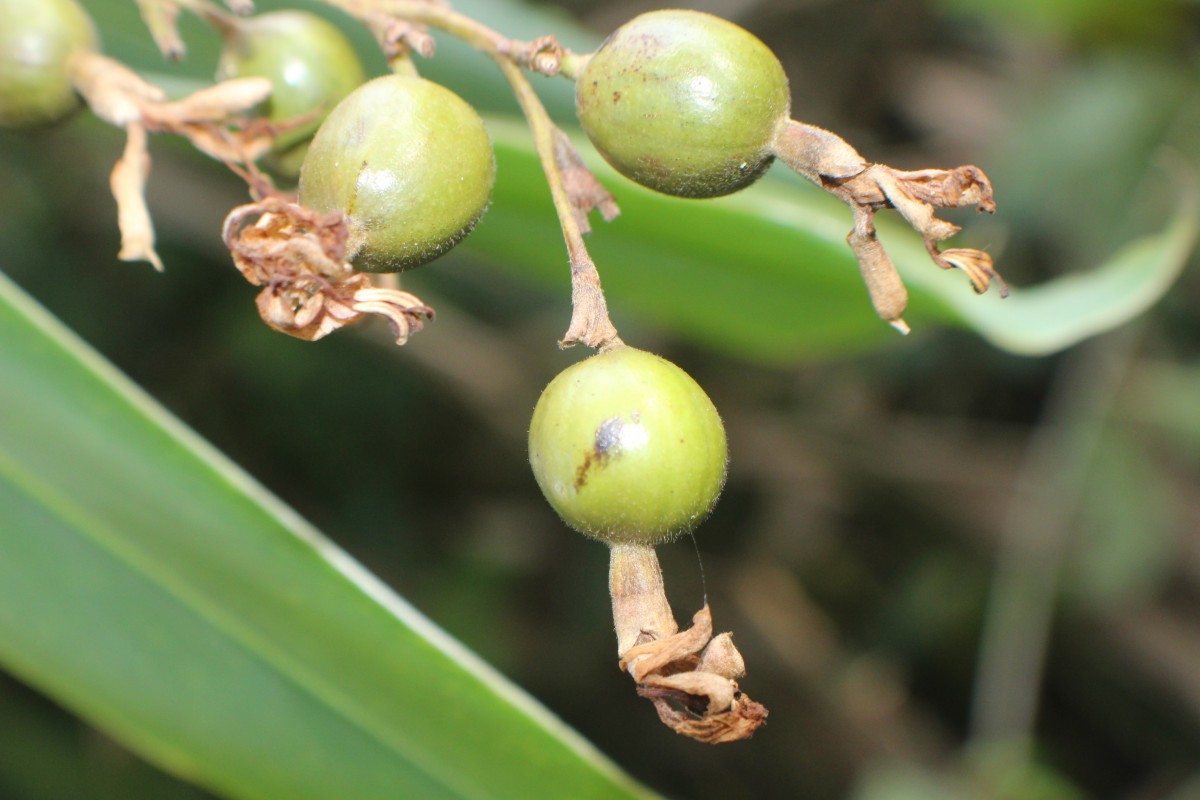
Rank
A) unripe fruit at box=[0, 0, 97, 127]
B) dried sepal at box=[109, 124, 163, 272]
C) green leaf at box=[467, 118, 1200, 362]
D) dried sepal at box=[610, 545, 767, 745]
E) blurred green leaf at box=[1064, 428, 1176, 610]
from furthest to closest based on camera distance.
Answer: blurred green leaf at box=[1064, 428, 1176, 610] → green leaf at box=[467, 118, 1200, 362] → unripe fruit at box=[0, 0, 97, 127] → dried sepal at box=[109, 124, 163, 272] → dried sepal at box=[610, 545, 767, 745]

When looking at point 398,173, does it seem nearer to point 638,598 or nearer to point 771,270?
point 638,598

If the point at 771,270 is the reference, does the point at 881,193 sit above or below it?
above

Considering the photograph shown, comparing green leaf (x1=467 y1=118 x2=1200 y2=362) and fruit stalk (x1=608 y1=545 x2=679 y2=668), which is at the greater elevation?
fruit stalk (x1=608 y1=545 x2=679 y2=668)

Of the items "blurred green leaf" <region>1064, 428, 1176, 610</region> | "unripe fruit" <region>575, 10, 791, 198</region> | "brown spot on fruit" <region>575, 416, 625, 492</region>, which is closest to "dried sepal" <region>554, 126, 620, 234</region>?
"unripe fruit" <region>575, 10, 791, 198</region>

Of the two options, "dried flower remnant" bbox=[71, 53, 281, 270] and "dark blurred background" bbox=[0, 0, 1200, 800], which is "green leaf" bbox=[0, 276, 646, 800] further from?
"dark blurred background" bbox=[0, 0, 1200, 800]

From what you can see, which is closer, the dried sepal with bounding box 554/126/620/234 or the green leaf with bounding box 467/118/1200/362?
the dried sepal with bounding box 554/126/620/234

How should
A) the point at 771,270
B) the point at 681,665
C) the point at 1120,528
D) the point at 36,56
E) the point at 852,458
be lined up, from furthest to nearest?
the point at 852,458
the point at 1120,528
the point at 771,270
the point at 36,56
the point at 681,665

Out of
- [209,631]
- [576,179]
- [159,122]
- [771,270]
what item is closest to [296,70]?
[159,122]

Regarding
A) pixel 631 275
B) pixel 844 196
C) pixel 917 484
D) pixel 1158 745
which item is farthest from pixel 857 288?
pixel 1158 745
